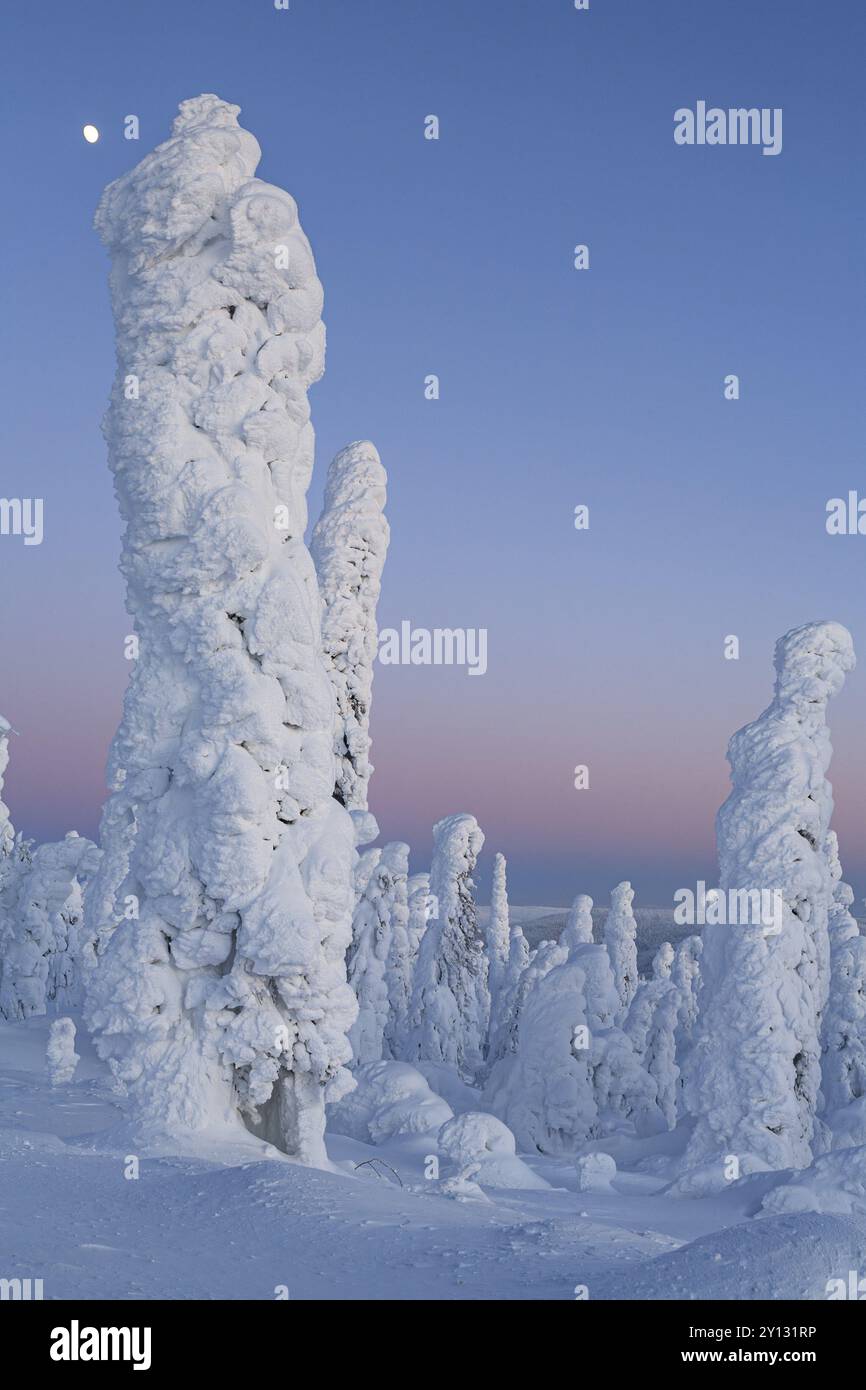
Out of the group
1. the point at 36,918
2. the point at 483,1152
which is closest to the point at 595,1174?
the point at 483,1152

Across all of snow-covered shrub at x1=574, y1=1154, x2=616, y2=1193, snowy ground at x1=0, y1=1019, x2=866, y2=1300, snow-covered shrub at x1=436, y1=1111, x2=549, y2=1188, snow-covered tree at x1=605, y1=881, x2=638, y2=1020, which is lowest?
snow-covered shrub at x1=574, y1=1154, x2=616, y2=1193

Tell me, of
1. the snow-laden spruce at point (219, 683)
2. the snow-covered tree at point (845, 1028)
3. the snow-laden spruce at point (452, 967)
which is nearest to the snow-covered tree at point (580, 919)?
the snow-laden spruce at point (452, 967)

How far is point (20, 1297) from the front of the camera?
6297 millimetres

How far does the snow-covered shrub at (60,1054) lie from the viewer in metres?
17.5

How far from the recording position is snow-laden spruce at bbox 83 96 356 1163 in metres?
11.1

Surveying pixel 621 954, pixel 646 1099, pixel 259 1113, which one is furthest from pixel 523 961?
pixel 259 1113

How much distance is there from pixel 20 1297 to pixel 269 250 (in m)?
9.43

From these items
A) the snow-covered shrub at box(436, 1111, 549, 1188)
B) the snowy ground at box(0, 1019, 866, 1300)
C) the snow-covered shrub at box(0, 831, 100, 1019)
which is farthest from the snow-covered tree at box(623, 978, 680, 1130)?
the snowy ground at box(0, 1019, 866, 1300)

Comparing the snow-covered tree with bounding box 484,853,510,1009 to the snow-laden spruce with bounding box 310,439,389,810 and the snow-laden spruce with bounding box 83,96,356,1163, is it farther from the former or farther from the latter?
the snow-laden spruce with bounding box 83,96,356,1163

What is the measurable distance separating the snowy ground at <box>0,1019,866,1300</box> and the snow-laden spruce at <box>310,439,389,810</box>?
1227 centimetres

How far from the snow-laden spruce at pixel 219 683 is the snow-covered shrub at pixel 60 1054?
22.2ft

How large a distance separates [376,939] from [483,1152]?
1444cm

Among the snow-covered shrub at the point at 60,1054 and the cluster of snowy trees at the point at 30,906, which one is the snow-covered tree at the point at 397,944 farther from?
the snow-covered shrub at the point at 60,1054

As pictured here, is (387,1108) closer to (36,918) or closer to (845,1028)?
(845,1028)
